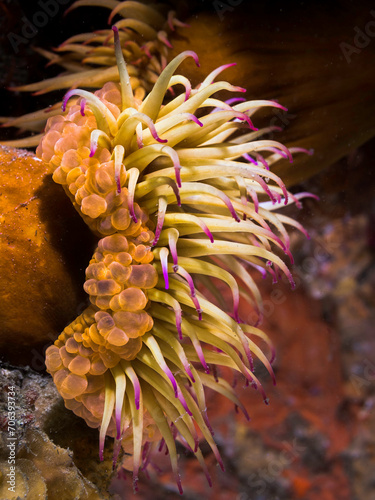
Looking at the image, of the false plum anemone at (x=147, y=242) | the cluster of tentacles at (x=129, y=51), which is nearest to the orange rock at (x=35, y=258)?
the false plum anemone at (x=147, y=242)

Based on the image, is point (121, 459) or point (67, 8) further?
Result: point (67, 8)

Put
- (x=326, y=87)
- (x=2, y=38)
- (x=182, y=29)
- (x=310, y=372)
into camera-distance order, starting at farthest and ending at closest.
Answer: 1. (x=310, y=372)
2. (x=2, y=38)
3. (x=326, y=87)
4. (x=182, y=29)

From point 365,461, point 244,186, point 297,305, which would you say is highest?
point 244,186

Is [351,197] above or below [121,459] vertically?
above

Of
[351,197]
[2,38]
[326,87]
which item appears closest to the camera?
[326,87]

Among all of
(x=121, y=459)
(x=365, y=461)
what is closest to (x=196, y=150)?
(x=121, y=459)

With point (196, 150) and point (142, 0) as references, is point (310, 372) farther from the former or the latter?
point (142, 0)

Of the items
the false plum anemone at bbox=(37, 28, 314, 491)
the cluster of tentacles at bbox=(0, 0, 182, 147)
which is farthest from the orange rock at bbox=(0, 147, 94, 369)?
the cluster of tentacles at bbox=(0, 0, 182, 147)
